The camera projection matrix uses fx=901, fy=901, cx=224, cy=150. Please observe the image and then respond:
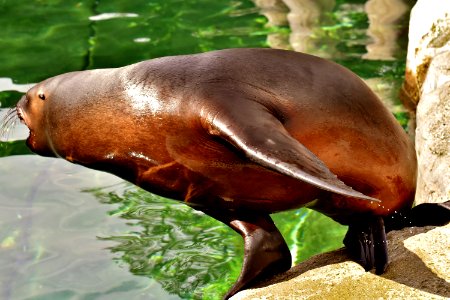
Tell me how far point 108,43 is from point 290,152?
5.79 meters

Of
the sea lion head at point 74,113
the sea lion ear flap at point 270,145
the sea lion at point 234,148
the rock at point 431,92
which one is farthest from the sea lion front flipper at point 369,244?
the sea lion head at point 74,113

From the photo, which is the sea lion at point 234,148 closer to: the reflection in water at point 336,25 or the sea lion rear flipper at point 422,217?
the sea lion rear flipper at point 422,217

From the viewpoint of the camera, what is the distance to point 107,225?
17.0 feet

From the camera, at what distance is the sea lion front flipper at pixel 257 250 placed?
3734mm

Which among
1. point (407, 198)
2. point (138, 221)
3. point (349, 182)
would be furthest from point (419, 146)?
point (138, 221)

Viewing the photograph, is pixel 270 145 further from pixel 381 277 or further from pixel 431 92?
pixel 431 92

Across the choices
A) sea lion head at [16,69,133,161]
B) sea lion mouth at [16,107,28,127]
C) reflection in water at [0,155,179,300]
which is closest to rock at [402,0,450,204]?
reflection in water at [0,155,179,300]

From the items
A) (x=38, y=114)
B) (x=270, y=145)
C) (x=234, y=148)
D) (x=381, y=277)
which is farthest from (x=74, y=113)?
(x=381, y=277)

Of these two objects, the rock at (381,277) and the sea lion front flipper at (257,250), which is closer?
the rock at (381,277)

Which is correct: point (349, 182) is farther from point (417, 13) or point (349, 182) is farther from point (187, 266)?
point (417, 13)

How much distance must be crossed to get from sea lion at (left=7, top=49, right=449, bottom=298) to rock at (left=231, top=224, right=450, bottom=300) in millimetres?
73

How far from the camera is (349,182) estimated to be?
150 inches

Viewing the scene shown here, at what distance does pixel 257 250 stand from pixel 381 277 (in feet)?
1.74

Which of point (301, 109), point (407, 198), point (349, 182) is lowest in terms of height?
point (407, 198)
